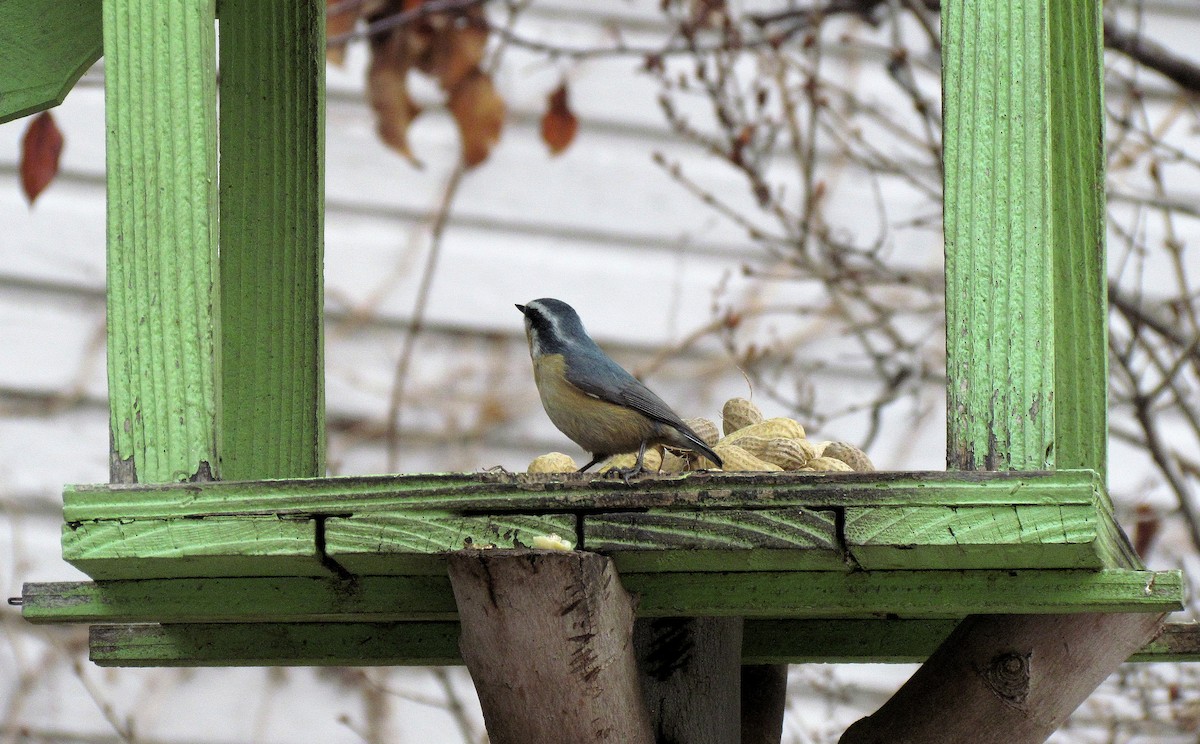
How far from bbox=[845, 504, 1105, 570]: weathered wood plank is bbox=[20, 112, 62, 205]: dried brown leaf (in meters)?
1.61

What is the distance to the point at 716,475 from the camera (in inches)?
56.4

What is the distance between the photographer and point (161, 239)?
1658 mm

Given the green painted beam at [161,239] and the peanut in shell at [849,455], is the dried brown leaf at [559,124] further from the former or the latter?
the green painted beam at [161,239]

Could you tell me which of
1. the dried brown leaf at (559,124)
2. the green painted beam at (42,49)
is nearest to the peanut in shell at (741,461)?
the green painted beam at (42,49)

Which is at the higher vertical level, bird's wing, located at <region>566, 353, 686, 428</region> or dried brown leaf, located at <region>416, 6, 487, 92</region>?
dried brown leaf, located at <region>416, 6, 487, 92</region>

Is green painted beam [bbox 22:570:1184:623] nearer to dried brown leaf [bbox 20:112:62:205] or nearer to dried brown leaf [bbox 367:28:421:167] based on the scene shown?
dried brown leaf [bbox 20:112:62:205]

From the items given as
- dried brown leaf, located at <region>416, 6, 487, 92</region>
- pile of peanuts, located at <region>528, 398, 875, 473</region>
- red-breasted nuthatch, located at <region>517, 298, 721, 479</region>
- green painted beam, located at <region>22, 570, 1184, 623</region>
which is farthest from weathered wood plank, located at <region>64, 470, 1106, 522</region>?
dried brown leaf, located at <region>416, 6, 487, 92</region>

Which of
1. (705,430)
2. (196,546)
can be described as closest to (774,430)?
(705,430)

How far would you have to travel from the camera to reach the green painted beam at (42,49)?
6.44 feet

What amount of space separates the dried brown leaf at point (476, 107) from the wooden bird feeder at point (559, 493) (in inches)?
62.3

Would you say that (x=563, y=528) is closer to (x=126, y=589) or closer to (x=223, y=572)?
(x=223, y=572)

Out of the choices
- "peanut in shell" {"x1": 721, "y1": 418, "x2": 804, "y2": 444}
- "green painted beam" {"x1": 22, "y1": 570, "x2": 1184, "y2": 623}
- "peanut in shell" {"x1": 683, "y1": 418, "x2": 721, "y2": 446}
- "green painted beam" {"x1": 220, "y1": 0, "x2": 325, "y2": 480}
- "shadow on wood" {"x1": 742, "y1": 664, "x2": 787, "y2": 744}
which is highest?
"green painted beam" {"x1": 220, "y1": 0, "x2": 325, "y2": 480}

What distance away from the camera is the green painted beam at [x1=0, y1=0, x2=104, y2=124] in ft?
6.44

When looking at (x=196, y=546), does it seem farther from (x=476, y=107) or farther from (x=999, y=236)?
(x=476, y=107)
